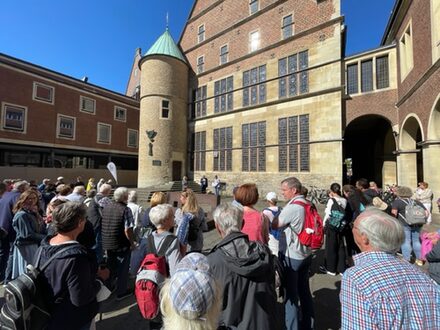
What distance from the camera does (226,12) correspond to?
70.0 ft

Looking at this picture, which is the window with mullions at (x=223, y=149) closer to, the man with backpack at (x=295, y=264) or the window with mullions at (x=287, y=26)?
the window with mullions at (x=287, y=26)

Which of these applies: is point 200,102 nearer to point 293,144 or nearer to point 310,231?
point 293,144

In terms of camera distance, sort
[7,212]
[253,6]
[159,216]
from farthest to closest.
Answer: [253,6], [7,212], [159,216]

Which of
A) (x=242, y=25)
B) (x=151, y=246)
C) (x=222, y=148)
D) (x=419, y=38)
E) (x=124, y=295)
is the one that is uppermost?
(x=242, y=25)

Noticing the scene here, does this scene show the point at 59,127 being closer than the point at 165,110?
Yes

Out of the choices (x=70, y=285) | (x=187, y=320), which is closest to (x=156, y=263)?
(x=70, y=285)

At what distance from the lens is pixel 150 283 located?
2.01 metres

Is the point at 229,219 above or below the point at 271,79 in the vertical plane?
below

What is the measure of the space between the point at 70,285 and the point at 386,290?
202 centimetres

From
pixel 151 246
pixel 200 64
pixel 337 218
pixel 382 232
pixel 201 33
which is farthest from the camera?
pixel 201 33

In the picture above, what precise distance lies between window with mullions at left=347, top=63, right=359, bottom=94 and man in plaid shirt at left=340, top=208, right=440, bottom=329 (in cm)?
1670

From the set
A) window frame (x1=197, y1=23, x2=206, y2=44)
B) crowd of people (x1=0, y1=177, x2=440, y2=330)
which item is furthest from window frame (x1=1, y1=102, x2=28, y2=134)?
crowd of people (x1=0, y1=177, x2=440, y2=330)

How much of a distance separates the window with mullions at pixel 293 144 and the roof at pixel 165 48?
12.7 m

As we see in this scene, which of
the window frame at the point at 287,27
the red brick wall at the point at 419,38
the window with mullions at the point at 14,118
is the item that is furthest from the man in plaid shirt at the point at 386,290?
the window with mullions at the point at 14,118
